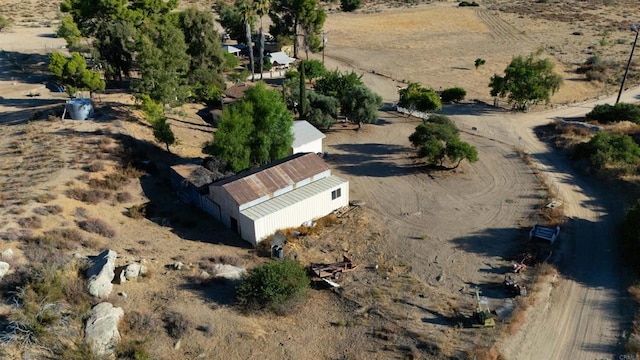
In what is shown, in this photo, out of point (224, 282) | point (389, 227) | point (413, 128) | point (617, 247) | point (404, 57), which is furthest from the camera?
point (404, 57)

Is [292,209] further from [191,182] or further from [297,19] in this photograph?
[297,19]

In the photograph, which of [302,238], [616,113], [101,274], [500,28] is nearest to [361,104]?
A: [302,238]

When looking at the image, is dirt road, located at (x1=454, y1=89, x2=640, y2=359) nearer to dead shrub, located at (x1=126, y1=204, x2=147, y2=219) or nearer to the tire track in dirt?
dead shrub, located at (x1=126, y1=204, x2=147, y2=219)

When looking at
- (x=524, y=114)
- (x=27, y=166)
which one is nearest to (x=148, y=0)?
(x=27, y=166)

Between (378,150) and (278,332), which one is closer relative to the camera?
(278,332)

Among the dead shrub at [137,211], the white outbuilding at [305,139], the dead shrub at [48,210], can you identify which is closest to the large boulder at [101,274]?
the dead shrub at [48,210]

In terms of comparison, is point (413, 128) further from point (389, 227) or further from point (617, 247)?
point (617, 247)
